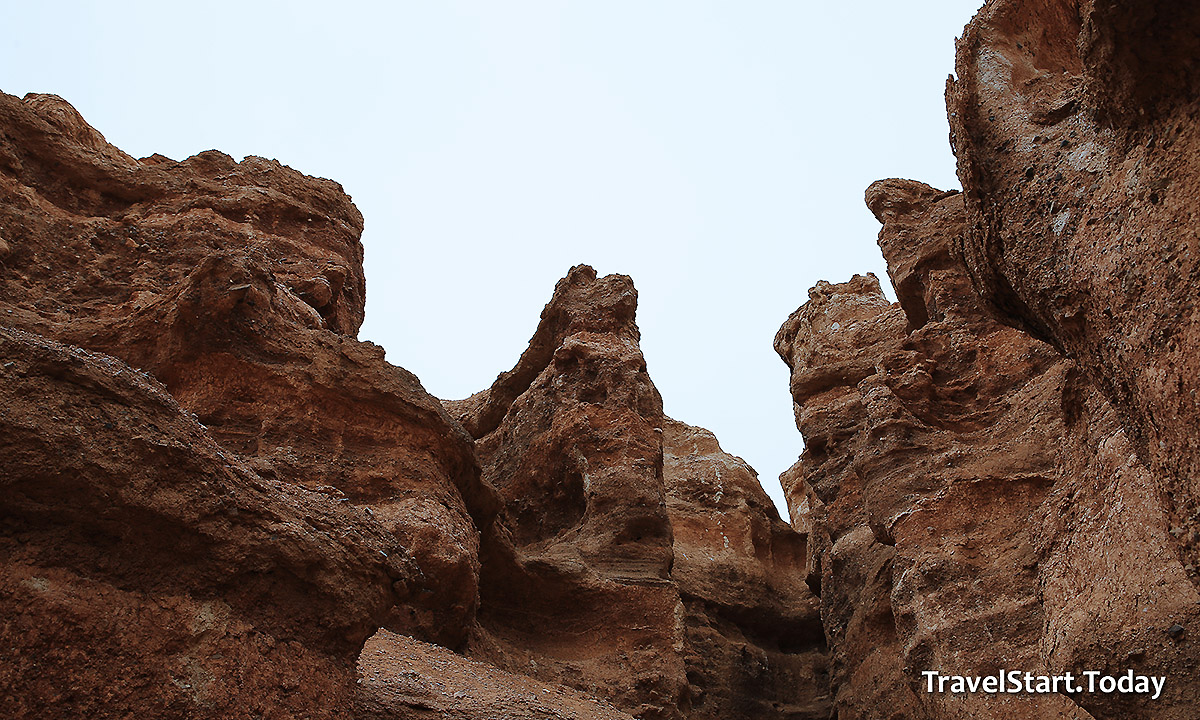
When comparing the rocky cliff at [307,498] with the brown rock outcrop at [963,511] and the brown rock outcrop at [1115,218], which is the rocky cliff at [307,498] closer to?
the brown rock outcrop at [963,511]

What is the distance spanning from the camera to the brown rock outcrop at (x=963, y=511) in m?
6.27

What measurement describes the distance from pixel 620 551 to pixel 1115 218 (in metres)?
9.22

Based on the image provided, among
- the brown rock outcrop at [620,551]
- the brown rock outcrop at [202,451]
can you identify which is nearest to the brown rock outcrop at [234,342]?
the brown rock outcrop at [202,451]

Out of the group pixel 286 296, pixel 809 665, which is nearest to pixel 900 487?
pixel 809 665

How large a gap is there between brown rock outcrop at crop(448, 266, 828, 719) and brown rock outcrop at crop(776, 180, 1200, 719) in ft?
→ 6.08

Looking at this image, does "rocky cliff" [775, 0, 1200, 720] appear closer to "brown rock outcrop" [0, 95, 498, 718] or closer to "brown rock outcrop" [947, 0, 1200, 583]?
"brown rock outcrop" [947, 0, 1200, 583]

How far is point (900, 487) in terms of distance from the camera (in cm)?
1179

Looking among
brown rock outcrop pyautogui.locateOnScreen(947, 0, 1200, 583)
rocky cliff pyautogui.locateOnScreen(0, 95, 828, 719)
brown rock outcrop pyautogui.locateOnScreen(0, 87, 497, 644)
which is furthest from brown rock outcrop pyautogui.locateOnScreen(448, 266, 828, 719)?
brown rock outcrop pyautogui.locateOnScreen(947, 0, 1200, 583)

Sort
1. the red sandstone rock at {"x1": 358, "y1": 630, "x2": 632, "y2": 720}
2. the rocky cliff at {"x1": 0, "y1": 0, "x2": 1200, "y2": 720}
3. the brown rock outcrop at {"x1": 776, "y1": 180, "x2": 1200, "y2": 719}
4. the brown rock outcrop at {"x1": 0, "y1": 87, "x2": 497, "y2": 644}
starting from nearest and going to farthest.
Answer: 1. the rocky cliff at {"x1": 0, "y1": 0, "x2": 1200, "y2": 720}
2. the brown rock outcrop at {"x1": 776, "y1": 180, "x2": 1200, "y2": 719}
3. the red sandstone rock at {"x1": 358, "y1": 630, "x2": 632, "y2": 720}
4. the brown rock outcrop at {"x1": 0, "y1": 87, "x2": 497, "y2": 644}

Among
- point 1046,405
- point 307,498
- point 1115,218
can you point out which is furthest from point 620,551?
point 1115,218

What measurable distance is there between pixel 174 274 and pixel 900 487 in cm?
937

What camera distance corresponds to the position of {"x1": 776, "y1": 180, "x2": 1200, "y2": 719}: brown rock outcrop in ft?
20.6

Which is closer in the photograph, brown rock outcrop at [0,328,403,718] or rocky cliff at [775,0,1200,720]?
brown rock outcrop at [0,328,403,718]

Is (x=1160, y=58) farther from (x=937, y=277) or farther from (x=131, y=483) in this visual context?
(x=937, y=277)
